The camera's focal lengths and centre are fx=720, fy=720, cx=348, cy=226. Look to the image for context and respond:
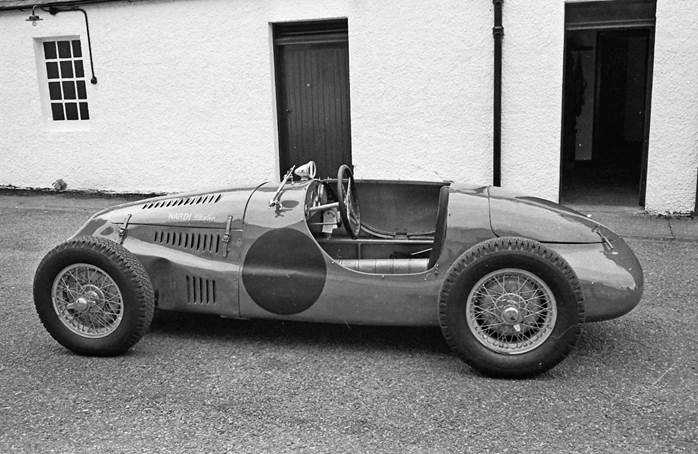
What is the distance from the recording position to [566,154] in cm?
1334

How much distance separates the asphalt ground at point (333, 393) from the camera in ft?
11.4

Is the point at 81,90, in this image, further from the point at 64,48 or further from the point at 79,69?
Result: the point at 64,48

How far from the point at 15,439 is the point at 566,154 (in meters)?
11.6

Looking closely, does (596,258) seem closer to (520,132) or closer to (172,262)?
(172,262)

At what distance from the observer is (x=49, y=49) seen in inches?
461

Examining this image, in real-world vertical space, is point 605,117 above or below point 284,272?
above

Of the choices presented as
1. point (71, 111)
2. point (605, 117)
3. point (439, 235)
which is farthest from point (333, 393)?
point (605, 117)

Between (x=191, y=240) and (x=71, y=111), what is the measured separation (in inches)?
317

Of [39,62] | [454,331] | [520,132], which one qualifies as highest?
[39,62]

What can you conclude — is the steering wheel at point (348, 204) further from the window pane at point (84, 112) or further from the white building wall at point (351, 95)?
the window pane at point (84, 112)

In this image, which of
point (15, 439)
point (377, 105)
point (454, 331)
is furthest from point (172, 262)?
point (377, 105)

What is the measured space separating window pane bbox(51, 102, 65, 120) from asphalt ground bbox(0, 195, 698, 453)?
7206mm

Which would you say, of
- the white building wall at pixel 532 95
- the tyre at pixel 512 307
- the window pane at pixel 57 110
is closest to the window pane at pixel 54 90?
the window pane at pixel 57 110

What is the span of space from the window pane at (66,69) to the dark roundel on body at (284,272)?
8.39 meters
